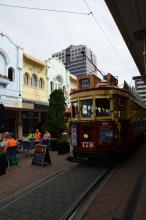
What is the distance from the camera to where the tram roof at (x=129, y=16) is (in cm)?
484

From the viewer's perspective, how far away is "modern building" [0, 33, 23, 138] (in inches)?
510

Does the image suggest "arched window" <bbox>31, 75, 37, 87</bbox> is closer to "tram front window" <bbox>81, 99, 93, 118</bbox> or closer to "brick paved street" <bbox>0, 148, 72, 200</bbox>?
"brick paved street" <bbox>0, 148, 72, 200</bbox>

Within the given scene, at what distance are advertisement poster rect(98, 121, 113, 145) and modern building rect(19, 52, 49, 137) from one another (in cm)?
927

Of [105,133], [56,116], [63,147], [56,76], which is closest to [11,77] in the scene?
[56,116]

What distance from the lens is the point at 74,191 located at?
4387 mm

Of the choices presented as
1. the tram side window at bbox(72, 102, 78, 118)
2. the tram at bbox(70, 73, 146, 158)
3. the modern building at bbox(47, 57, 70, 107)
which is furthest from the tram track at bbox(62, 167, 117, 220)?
the modern building at bbox(47, 57, 70, 107)

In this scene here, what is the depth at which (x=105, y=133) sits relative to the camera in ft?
20.4

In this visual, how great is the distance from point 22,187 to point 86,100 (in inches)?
146

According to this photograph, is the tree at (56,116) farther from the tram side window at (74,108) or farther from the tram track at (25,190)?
the tram track at (25,190)

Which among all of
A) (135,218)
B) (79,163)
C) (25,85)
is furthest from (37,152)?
(25,85)

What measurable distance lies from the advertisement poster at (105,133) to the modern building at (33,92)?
9.27 meters

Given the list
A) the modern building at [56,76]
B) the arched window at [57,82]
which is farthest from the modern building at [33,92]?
the arched window at [57,82]

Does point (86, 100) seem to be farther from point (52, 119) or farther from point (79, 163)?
point (52, 119)

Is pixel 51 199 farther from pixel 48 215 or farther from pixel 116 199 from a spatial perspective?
pixel 116 199
